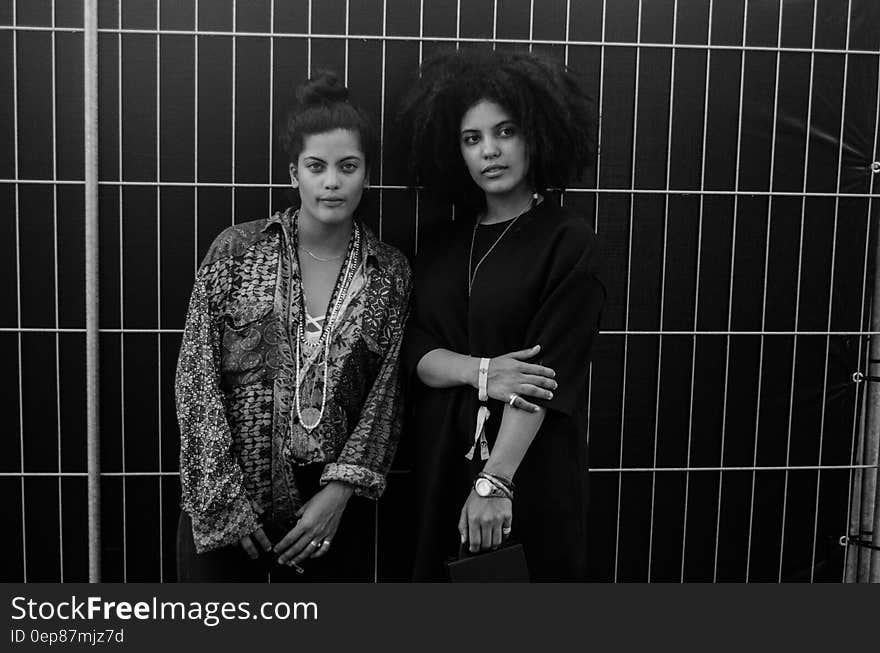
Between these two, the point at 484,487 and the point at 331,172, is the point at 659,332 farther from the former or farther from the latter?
the point at 331,172

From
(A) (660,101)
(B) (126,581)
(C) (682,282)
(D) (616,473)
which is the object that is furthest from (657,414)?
(B) (126,581)

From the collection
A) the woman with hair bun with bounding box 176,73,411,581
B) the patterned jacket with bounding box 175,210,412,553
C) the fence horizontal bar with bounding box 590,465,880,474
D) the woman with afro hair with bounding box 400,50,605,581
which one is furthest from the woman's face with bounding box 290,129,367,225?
the fence horizontal bar with bounding box 590,465,880,474

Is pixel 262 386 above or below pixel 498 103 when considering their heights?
below

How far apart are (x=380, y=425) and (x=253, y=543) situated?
393 millimetres

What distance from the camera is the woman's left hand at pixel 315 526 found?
6.19 feet

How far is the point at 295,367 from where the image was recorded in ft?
6.16

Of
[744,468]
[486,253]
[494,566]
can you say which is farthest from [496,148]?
[744,468]

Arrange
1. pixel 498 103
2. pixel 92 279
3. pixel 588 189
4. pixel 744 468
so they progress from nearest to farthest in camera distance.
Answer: pixel 498 103 < pixel 92 279 < pixel 588 189 < pixel 744 468

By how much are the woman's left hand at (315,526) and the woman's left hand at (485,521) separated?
285 mm

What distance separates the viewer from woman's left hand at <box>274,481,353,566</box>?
6.19 feet

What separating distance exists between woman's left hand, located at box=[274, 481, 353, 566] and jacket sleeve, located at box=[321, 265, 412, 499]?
0.03 meters

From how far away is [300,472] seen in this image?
193cm

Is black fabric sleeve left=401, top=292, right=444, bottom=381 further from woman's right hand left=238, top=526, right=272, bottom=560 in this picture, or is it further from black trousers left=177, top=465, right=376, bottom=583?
woman's right hand left=238, top=526, right=272, bottom=560

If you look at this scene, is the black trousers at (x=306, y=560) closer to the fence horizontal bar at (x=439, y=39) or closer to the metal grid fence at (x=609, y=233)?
the metal grid fence at (x=609, y=233)
